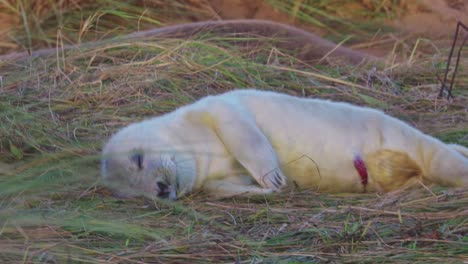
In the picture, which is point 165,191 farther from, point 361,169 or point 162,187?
point 361,169

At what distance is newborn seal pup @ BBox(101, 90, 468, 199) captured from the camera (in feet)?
12.6

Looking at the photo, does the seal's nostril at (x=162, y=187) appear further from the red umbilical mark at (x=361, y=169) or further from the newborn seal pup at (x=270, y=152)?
the red umbilical mark at (x=361, y=169)

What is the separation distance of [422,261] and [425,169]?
115 centimetres

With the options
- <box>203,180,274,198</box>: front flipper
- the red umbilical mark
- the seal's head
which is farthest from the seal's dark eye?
the red umbilical mark

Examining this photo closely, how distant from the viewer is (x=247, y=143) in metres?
3.82

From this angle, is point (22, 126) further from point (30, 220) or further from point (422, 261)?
point (422, 261)

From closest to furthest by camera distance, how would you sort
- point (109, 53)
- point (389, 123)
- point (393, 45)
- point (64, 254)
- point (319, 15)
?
point (64, 254) < point (389, 123) < point (109, 53) < point (393, 45) < point (319, 15)

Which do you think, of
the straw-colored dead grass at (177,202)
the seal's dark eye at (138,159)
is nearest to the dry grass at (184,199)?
the straw-colored dead grass at (177,202)

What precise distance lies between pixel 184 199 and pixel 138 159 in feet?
0.75

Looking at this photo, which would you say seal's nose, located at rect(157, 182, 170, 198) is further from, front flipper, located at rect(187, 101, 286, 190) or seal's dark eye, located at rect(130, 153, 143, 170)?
front flipper, located at rect(187, 101, 286, 190)

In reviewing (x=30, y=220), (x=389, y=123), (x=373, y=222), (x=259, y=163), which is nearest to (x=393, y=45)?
(x=389, y=123)

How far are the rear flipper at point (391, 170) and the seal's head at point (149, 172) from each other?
2.34ft

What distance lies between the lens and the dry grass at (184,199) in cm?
304

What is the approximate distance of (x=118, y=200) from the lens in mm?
3740
